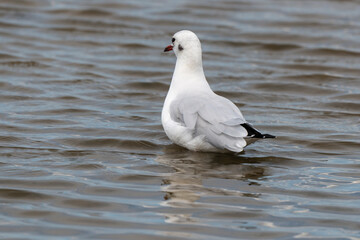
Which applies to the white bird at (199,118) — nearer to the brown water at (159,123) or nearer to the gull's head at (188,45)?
the gull's head at (188,45)

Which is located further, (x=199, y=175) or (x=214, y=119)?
(x=214, y=119)

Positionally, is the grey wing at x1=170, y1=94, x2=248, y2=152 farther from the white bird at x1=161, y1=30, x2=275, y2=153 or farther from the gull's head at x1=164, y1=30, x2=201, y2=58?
the gull's head at x1=164, y1=30, x2=201, y2=58

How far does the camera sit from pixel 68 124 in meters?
7.91

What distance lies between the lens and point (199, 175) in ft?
20.6

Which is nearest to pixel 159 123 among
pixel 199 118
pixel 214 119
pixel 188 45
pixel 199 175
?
pixel 188 45

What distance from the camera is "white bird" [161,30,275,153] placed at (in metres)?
6.40

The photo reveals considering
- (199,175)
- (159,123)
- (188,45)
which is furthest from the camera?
(159,123)

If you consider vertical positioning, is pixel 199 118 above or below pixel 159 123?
above

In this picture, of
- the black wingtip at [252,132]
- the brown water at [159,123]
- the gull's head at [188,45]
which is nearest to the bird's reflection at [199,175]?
the brown water at [159,123]

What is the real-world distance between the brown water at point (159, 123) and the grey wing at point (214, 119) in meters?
0.26

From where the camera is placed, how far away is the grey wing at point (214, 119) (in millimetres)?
6383

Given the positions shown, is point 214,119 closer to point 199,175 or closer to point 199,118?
point 199,118

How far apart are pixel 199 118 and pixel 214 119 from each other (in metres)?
0.15

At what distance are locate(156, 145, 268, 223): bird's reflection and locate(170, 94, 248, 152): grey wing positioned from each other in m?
0.23
